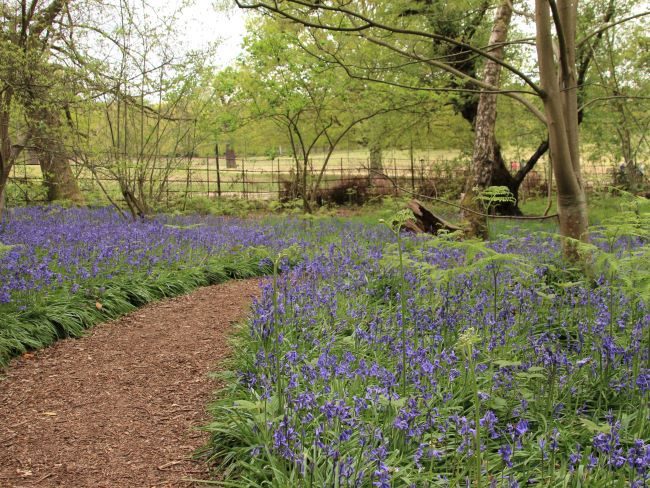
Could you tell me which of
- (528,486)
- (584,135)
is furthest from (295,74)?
(584,135)

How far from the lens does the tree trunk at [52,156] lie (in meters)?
8.19

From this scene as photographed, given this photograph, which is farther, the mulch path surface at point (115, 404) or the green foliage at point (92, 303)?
the green foliage at point (92, 303)

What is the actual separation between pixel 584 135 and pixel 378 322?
15162mm

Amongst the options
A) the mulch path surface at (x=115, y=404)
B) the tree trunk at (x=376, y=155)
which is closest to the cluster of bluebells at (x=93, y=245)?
the mulch path surface at (x=115, y=404)

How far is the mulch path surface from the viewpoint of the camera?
285cm

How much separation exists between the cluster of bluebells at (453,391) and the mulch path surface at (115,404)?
0.52m

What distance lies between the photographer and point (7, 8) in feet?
25.1

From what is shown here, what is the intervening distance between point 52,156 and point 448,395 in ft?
28.5

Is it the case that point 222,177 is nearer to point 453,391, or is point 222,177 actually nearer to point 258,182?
point 258,182

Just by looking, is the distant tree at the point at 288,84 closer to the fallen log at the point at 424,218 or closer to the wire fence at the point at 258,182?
the wire fence at the point at 258,182

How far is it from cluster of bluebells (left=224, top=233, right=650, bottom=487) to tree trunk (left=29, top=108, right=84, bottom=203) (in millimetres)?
5632

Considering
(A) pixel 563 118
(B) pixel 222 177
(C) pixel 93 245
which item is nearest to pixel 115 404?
(C) pixel 93 245

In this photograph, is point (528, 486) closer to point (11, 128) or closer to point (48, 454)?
point (48, 454)

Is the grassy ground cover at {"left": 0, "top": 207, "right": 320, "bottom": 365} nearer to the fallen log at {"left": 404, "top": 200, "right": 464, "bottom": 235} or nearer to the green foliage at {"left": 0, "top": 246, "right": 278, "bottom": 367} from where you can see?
the green foliage at {"left": 0, "top": 246, "right": 278, "bottom": 367}
